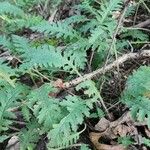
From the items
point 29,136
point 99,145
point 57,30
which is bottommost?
point 99,145

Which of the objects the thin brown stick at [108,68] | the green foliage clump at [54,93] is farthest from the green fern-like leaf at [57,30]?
the thin brown stick at [108,68]

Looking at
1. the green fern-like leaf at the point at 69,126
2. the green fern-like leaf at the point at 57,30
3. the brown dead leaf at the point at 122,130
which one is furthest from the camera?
the green fern-like leaf at the point at 57,30

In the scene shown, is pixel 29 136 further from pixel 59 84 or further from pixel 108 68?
pixel 108 68

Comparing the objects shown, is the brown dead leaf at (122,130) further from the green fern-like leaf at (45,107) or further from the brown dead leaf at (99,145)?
the green fern-like leaf at (45,107)

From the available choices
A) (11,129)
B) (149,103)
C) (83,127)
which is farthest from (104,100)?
(11,129)

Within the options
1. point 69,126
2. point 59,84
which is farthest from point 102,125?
point 59,84

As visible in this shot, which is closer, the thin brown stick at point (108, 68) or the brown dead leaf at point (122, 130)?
the brown dead leaf at point (122, 130)

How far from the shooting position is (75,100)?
2523 mm

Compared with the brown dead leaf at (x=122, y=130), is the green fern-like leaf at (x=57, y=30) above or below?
above

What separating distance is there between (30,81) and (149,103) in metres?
1.12

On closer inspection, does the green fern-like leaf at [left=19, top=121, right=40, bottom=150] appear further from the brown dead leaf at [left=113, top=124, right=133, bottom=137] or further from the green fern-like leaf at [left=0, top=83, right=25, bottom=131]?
the brown dead leaf at [left=113, top=124, right=133, bottom=137]

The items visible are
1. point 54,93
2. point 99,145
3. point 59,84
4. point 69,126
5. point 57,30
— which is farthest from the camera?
point 57,30

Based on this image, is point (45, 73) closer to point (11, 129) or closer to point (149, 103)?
point (11, 129)

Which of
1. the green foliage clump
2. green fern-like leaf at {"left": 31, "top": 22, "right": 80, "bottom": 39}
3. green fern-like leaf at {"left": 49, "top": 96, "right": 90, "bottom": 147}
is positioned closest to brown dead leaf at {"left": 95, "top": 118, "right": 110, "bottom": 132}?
the green foliage clump
